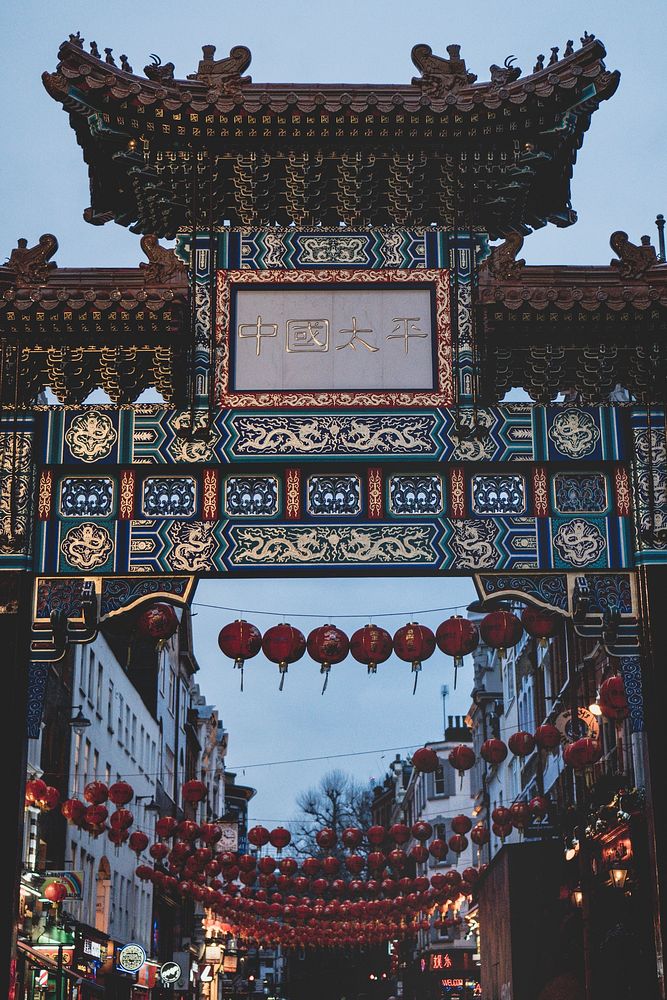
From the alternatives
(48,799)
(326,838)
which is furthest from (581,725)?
(48,799)

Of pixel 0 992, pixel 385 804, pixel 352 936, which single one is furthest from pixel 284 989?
pixel 0 992

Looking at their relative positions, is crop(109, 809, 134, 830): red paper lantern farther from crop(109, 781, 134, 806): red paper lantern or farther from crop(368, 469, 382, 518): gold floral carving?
crop(368, 469, 382, 518): gold floral carving

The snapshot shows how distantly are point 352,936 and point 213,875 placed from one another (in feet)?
38.7

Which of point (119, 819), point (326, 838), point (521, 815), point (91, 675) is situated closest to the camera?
point (119, 819)

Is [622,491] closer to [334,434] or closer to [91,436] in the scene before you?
[334,434]

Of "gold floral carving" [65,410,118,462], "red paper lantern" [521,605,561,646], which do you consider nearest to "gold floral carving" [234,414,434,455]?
"gold floral carving" [65,410,118,462]

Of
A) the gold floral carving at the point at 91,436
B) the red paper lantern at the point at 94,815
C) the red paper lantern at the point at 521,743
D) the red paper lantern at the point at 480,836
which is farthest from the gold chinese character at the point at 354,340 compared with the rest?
the red paper lantern at the point at 480,836

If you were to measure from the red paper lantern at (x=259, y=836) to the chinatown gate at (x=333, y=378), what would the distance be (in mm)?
16016

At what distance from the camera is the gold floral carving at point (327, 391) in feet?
43.8

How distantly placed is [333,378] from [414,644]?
9.67 feet

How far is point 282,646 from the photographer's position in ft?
47.8

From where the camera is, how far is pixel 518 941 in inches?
1040

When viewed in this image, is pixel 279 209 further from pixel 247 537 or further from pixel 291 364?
pixel 247 537

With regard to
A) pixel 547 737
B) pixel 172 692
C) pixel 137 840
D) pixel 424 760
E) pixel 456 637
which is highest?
pixel 172 692
